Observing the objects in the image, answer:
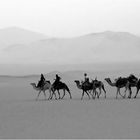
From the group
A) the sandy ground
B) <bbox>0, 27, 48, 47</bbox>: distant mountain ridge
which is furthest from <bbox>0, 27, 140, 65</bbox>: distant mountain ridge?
the sandy ground

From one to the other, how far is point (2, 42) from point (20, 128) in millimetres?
147469

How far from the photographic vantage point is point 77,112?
13.3 metres

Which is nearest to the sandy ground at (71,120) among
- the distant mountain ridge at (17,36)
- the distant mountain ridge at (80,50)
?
the distant mountain ridge at (80,50)

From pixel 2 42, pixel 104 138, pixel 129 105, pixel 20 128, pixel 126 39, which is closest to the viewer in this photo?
pixel 104 138

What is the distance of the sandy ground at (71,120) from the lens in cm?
984

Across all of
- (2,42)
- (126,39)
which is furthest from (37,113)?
(2,42)

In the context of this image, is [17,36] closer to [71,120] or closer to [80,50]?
[80,50]

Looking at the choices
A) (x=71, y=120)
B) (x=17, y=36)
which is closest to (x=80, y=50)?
(x=17, y=36)

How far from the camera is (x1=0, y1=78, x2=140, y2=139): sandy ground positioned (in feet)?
32.3

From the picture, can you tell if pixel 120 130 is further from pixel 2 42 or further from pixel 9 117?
pixel 2 42

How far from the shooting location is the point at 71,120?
11656mm

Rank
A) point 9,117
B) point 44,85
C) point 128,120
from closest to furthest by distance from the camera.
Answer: point 128,120, point 9,117, point 44,85

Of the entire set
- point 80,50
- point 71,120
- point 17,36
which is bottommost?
point 71,120

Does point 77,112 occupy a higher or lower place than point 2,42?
lower
